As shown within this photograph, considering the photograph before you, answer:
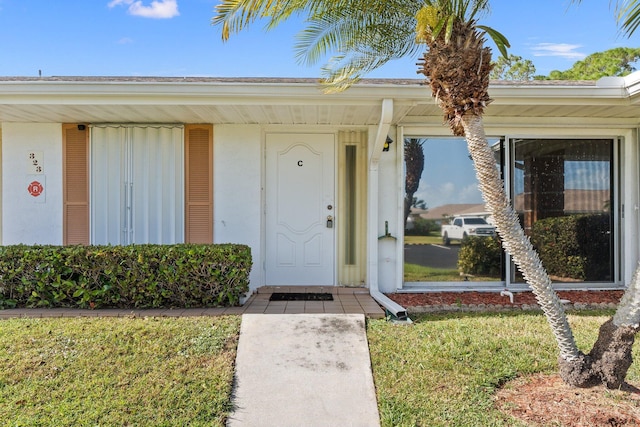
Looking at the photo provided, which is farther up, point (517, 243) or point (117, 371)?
point (517, 243)

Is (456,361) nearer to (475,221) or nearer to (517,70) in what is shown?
(475,221)

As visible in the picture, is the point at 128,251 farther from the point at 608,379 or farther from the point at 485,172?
the point at 608,379

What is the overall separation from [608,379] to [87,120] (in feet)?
22.1

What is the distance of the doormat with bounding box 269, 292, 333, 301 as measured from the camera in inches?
223

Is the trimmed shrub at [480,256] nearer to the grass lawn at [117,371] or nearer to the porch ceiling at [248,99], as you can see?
the porch ceiling at [248,99]

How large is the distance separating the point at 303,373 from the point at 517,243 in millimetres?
2075

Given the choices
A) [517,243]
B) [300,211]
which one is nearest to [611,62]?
[300,211]

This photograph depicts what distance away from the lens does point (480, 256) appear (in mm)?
6395

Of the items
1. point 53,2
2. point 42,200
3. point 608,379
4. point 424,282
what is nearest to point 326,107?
Result: point 424,282

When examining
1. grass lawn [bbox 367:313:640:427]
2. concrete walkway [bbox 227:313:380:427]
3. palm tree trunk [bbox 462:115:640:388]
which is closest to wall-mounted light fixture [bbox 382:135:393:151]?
grass lawn [bbox 367:313:640:427]

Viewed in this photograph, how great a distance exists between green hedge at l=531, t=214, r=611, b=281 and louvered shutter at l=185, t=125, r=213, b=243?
501cm

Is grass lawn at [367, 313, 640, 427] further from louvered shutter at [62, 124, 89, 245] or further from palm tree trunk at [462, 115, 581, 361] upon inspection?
louvered shutter at [62, 124, 89, 245]

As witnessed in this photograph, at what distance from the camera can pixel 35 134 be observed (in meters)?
6.15

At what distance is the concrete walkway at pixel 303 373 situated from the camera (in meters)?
3.12
